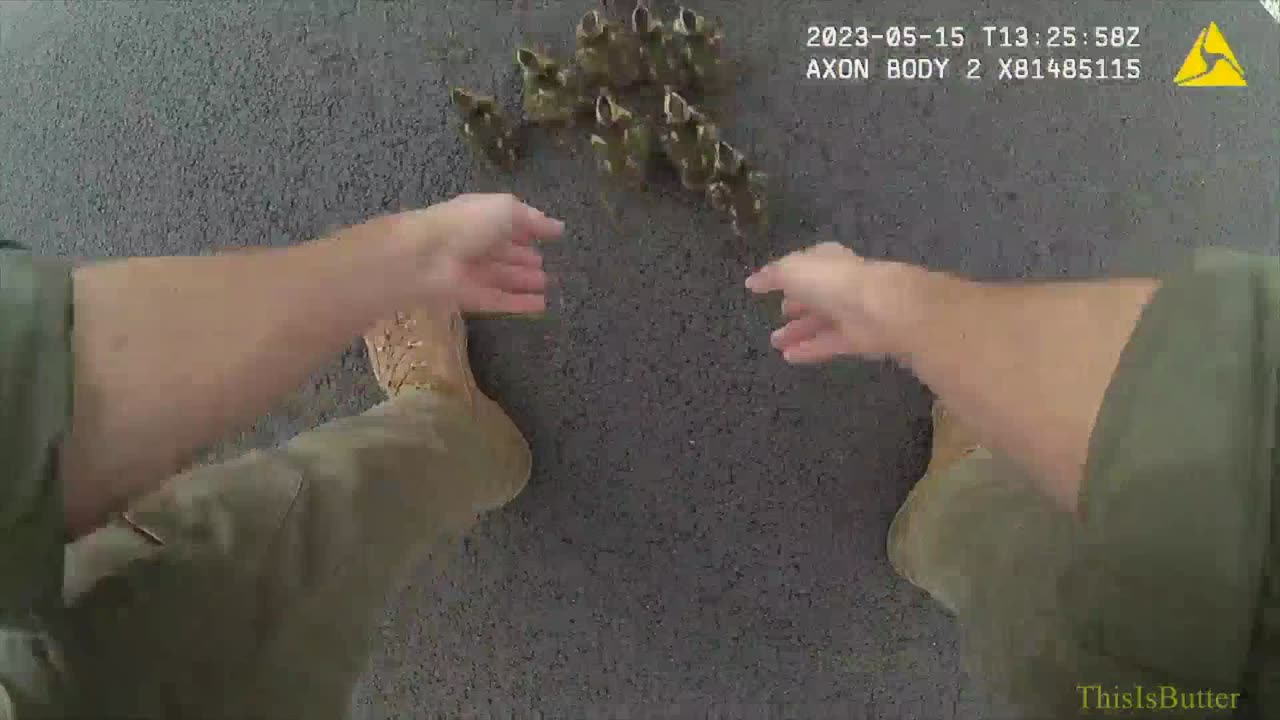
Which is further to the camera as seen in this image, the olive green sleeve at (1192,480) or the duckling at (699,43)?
the duckling at (699,43)

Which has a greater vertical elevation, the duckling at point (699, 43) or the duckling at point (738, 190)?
the duckling at point (699, 43)

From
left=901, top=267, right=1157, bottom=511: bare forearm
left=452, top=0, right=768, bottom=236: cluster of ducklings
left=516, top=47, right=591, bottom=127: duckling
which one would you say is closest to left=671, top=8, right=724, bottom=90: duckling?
left=452, top=0, right=768, bottom=236: cluster of ducklings

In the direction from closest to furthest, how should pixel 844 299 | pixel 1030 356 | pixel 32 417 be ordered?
pixel 32 417 < pixel 1030 356 < pixel 844 299

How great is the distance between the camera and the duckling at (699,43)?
94 cm

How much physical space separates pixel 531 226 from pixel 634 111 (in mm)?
284

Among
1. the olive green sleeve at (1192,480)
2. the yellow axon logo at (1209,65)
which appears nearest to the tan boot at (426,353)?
the olive green sleeve at (1192,480)

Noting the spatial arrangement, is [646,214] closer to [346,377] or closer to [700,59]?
[700,59]

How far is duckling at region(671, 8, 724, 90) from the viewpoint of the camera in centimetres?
94

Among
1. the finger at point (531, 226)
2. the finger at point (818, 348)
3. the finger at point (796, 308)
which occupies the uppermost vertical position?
the finger at point (531, 226)

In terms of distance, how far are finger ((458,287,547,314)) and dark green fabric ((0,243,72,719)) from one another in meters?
0.30

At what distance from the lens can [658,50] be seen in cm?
94

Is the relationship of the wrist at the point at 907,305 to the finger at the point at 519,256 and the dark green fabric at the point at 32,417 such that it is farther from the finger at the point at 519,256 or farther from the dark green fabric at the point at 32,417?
the dark green fabric at the point at 32,417

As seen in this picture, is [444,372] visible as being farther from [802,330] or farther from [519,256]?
[802,330]

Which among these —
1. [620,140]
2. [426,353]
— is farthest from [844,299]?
[426,353]
